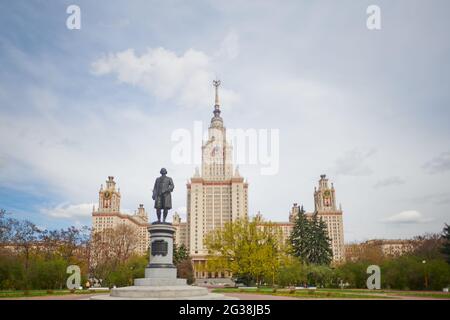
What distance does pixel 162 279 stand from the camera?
20.1 metres

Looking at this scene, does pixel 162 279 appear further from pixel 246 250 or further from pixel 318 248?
pixel 318 248

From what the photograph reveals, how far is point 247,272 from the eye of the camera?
4309 centimetres

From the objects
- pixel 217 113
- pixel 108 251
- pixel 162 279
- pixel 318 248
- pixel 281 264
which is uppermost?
pixel 217 113

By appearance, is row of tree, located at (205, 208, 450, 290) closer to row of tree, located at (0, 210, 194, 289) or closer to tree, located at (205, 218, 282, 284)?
tree, located at (205, 218, 282, 284)

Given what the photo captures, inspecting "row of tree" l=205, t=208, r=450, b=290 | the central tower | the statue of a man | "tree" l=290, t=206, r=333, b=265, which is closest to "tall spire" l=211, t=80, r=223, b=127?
the central tower

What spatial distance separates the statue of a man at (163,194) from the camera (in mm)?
22672

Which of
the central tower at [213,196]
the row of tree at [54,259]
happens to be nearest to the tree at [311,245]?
the row of tree at [54,259]

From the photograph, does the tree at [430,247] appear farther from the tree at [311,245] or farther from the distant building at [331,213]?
the distant building at [331,213]

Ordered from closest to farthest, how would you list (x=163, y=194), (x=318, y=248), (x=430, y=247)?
(x=163, y=194), (x=318, y=248), (x=430, y=247)

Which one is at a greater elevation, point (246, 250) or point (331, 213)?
point (331, 213)

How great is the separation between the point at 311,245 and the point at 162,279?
38817mm

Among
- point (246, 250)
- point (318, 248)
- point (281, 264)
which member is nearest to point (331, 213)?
point (318, 248)

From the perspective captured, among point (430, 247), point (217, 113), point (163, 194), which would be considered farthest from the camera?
point (217, 113)

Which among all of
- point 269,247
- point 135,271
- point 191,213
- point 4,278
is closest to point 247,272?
point 269,247
